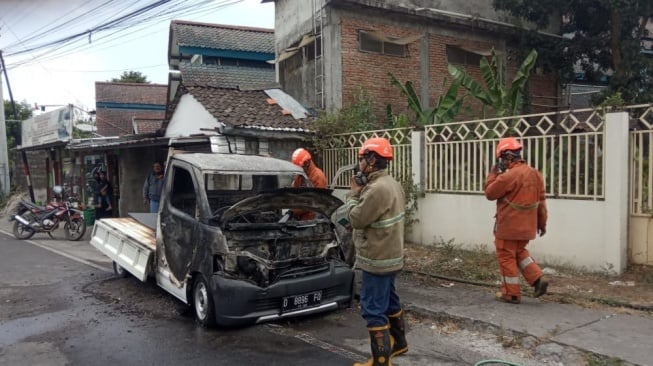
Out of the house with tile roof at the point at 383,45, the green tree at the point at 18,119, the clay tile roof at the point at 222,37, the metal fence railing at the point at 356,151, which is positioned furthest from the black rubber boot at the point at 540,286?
the green tree at the point at 18,119

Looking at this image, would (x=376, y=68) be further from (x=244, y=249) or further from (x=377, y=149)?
(x=377, y=149)

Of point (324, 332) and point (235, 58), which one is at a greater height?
point (235, 58)

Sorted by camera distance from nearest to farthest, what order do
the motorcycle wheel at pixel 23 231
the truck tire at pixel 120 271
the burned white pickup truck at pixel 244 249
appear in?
the burned white pickup truck at pixel 244 249 → the truck tire at pixel 120 271 → the motorcycle wheel at pixel 23 231

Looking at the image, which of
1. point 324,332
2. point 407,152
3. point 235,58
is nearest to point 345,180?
point 407,152

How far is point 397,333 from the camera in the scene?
4391mm

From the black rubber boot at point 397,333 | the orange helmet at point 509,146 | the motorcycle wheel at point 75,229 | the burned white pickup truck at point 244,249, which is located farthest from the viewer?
the motorcycle wheel at point 75,229

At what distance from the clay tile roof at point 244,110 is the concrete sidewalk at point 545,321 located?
5.56 m

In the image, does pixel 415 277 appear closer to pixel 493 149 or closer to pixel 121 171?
pixel 493 149

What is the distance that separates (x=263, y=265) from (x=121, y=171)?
39.8ft

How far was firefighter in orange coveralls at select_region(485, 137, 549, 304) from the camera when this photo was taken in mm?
5523

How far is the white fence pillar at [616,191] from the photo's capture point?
6.36 metres

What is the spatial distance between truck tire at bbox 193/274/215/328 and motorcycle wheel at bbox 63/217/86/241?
8.29m

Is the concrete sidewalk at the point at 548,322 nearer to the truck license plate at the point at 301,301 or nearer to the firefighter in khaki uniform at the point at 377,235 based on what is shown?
the truck license plate at the point at 301,301

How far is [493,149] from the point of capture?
795 centimetres
